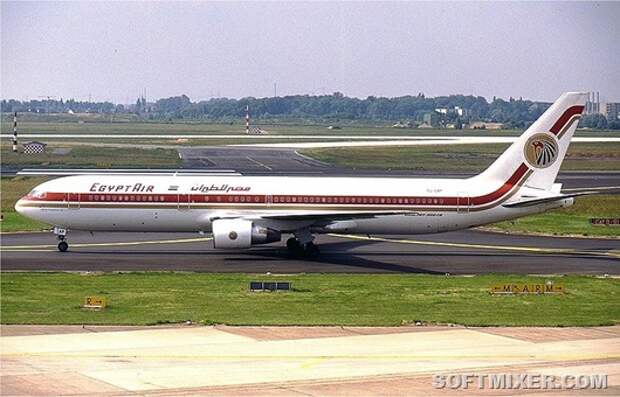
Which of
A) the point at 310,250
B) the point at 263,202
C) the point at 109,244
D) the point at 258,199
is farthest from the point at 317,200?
the point at 109,244

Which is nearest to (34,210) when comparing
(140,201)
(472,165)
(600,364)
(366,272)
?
(140,201)

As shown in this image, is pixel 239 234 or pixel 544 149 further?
pixel 544 149

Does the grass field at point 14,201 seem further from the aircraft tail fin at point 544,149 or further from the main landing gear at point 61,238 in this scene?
the aircraft tail fin at point 544,149

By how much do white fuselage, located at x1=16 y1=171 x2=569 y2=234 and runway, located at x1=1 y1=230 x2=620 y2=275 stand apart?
5.66 feet

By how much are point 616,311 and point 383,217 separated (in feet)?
59.3

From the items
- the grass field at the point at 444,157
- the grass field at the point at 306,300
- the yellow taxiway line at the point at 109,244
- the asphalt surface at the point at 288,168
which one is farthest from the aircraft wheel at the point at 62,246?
the grass field at the point at 444,157

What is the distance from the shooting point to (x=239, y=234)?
5388cm

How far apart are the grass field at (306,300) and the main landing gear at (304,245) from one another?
21.4 feet

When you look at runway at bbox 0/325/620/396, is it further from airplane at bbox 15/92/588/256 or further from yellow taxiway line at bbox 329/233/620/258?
yellow taxiway line at bbox 329/233/620/258

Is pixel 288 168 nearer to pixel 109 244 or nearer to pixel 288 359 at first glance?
pixel 109 244

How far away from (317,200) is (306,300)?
50.4ft

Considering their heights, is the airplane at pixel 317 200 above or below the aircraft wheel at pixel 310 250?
above

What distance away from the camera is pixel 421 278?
49.2m

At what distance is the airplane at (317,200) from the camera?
56.4 metres
